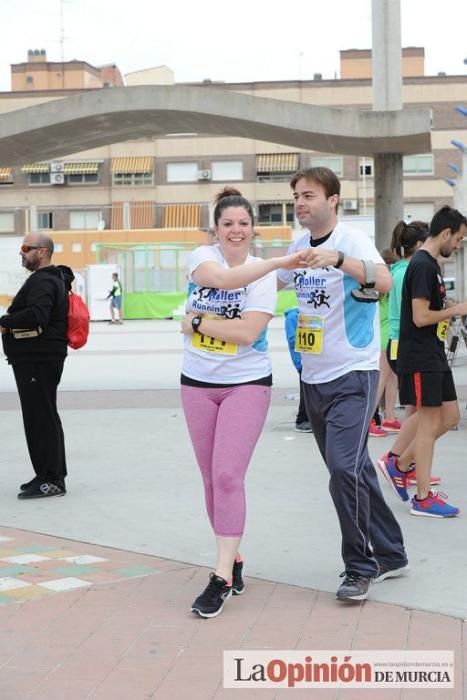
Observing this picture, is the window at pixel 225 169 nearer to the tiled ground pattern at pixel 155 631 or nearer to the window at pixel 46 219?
the window at pixel 46 219

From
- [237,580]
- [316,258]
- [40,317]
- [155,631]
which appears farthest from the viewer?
[40,317]

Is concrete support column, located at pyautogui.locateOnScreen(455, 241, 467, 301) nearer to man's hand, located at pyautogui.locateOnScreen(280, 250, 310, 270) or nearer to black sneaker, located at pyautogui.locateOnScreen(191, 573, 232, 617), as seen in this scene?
man's hand, located at pyautogui.locateOnScreen(280, 250, 310, 270)

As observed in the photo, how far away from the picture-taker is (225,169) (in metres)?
67.1

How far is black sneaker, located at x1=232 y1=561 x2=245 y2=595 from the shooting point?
5.24 meters

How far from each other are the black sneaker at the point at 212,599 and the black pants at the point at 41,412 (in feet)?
9.96

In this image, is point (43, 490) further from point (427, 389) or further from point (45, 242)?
point (427, 389)

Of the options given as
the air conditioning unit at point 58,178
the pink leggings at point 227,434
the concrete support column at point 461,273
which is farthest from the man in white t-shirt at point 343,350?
the air conditioning unit at point 58,178

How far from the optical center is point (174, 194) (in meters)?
67.1

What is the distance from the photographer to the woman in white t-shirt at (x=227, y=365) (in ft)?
16.6

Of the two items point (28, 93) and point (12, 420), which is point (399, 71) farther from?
point (28, 93)

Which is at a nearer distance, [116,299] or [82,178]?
[116,299]

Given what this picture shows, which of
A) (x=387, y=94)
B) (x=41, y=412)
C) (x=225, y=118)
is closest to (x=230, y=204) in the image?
(x=41, y=412)

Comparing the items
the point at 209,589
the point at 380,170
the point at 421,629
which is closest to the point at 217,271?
the point at 209,589

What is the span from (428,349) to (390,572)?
5.66 feet
